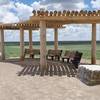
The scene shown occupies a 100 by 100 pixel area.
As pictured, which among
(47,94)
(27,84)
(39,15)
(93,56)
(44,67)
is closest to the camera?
(47,94)

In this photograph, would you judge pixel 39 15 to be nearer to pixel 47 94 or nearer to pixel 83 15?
pixel 83 15

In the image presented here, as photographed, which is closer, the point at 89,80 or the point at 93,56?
the point at 89,80

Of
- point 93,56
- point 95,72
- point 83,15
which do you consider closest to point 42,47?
point 83,15

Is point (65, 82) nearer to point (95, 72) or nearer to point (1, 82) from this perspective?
point (95, 72)

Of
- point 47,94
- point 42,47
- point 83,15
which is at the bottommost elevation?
point 47,94

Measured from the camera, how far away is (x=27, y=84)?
11.1m

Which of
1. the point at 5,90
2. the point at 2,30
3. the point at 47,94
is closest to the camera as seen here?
the point at 47,94

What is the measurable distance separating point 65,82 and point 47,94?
79.3 inches

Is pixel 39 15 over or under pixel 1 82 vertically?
over

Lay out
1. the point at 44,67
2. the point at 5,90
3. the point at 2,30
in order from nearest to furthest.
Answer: the point at 5,90 < the point at 44,67 < the point at 2,30

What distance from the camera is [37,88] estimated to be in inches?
406

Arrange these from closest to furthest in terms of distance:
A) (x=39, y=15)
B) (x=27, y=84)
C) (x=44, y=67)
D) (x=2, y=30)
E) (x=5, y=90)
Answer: (x=5, y=90) < (x=27, y=84) < (x=39, y=15) < (x=44, y=67) < (x=2, y=30)

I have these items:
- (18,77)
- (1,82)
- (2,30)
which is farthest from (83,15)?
(2,30)

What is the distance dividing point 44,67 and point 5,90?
5019 millimetres
